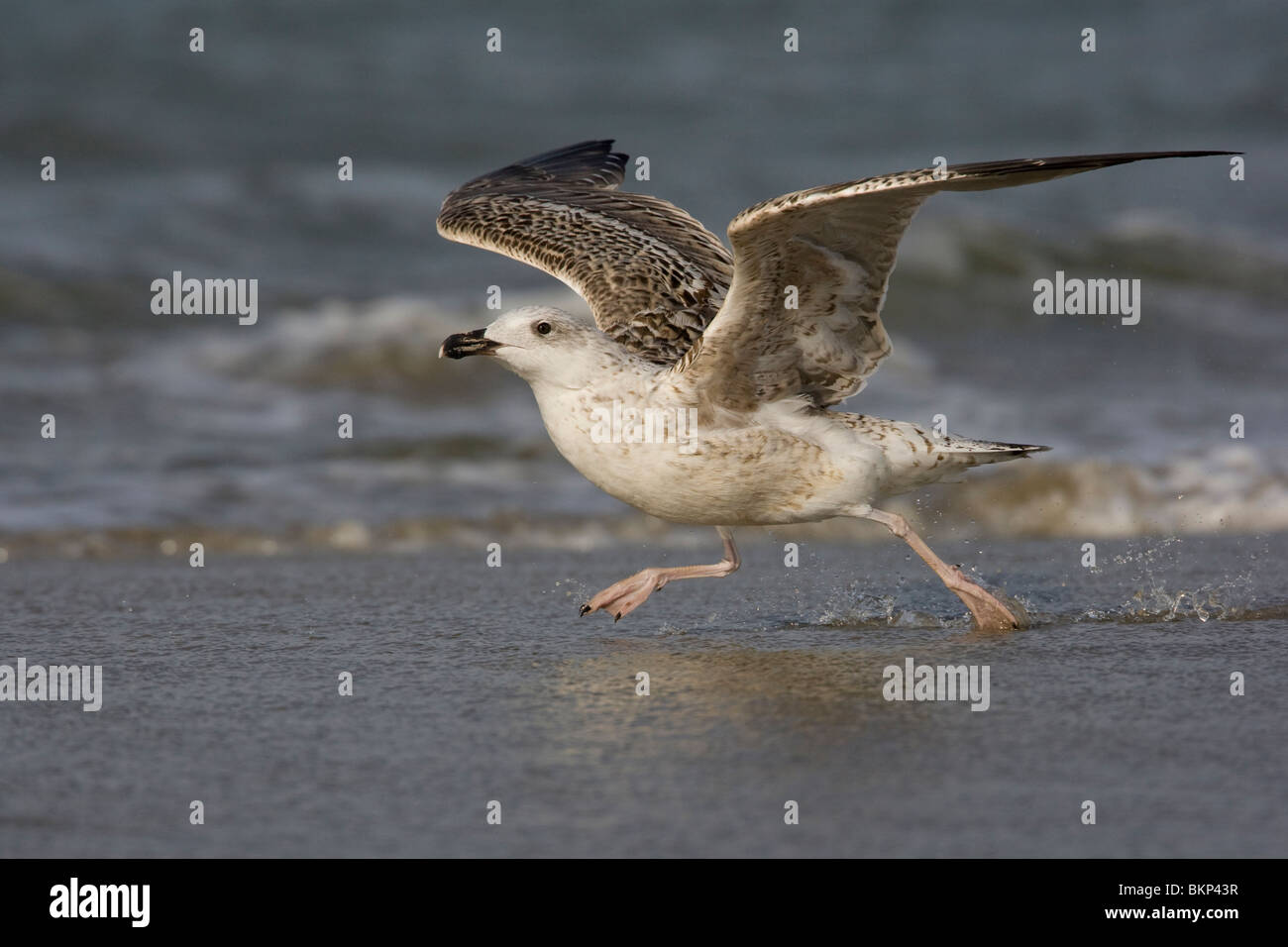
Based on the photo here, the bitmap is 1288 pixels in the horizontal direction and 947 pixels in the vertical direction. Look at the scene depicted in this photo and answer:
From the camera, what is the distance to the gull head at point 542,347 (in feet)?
16.1

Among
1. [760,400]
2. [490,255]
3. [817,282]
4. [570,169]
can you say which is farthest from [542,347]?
[490,255]

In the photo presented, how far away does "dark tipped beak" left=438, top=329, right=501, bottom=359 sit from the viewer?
4871 millimetres

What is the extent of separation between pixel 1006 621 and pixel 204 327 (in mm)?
7103

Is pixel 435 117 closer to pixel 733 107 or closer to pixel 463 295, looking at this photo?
pixel 733 107

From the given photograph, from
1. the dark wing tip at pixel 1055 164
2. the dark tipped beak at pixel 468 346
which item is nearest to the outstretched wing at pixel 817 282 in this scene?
the dark wing tip at pixel 1055 164

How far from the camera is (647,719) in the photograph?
3816 millimetres

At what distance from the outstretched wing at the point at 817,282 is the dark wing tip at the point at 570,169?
271 centimetres

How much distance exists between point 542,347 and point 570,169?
3.02 metres

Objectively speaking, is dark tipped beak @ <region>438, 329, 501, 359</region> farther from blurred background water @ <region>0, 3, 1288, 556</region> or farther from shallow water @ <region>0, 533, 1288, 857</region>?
blurred background water @ <region>0, 3, 1288, 556</region>

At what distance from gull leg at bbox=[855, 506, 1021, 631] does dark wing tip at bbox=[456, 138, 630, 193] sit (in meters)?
2.96

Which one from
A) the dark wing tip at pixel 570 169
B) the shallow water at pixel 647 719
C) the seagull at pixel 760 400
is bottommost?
the shallow water at pixel 647 719

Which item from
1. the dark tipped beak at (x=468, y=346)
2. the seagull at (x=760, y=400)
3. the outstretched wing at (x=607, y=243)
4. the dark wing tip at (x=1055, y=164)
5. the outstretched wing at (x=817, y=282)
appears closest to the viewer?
the dark wing tip at (x=1055, y=164)

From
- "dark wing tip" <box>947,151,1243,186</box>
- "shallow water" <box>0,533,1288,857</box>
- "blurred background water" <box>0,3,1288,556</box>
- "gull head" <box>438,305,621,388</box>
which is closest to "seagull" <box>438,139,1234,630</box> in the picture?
"gull head" <box>438,305,621,388</box>

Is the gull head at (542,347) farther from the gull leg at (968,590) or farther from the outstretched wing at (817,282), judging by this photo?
the gull leg at (968,590)
